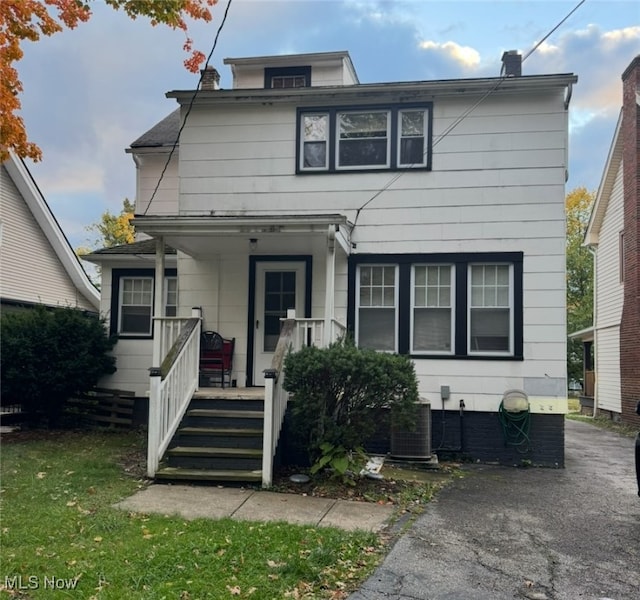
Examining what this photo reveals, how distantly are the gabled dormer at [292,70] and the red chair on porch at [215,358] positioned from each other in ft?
20.5

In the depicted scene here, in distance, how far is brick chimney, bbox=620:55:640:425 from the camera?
14852 millimetres

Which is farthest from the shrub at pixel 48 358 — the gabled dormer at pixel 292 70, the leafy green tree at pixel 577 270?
the leafy green tree at pixel 577 270

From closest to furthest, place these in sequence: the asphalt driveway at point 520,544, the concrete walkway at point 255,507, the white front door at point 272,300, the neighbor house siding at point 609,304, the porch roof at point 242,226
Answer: the asphalt driveway at point 520,544 → the concrete walkway at point 255,507 → the porch roof at point 242,226 → the white front door at point 272,300 → the neighbor house siding at point 609,304

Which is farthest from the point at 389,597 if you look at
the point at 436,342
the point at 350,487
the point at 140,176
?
the point at 140,176

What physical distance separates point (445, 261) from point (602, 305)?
13014 mm

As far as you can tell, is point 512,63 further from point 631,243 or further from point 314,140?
point 631,243

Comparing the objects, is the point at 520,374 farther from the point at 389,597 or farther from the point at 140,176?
the point at 140,176

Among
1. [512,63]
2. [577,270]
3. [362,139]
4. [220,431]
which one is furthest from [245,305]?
[577,270]

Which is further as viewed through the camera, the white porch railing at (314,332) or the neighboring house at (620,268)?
the neighboring house at (620,268)

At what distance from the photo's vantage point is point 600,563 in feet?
14.4

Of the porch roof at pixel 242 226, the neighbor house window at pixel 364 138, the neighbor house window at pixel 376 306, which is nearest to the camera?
the porch roof at pixel 242 226

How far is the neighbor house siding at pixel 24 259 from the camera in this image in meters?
15.7

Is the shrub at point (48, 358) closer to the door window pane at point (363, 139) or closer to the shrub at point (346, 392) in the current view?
the shrub at point (346, 392)

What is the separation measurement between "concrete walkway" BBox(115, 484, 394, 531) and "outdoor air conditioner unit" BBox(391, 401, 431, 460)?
2.29 metres
